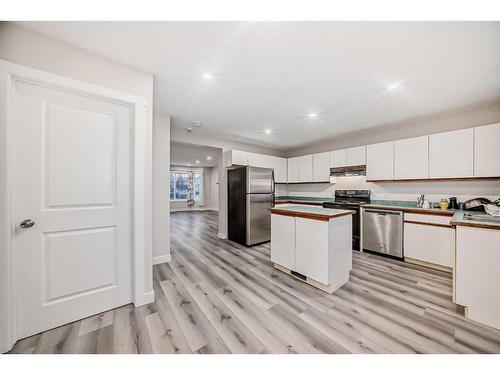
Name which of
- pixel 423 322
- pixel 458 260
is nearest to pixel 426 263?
pixel 458 260

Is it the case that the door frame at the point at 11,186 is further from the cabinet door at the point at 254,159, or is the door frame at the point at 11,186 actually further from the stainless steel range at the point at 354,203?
the stainless steel range at the point at 354,203

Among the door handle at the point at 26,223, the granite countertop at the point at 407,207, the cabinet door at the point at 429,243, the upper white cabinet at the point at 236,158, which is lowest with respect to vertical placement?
the cabinet door at the point at 429,243

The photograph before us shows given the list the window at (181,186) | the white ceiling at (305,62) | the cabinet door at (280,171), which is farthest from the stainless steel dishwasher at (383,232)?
the window at (181,186)

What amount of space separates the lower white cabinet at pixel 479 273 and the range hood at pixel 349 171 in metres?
2.31

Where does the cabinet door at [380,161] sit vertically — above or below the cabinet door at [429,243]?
above

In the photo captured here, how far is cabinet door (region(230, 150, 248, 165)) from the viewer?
415 cm

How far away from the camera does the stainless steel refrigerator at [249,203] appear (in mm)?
3891

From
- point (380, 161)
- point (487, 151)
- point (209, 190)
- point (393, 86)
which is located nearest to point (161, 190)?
point (393, 86)

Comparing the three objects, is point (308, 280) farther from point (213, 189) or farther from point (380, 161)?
point (213, 189)

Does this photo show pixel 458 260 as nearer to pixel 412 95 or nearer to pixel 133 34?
pixel 412 95

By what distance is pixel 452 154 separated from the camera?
284 centimetres

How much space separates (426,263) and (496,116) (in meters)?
2.34

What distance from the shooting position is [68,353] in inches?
50.9

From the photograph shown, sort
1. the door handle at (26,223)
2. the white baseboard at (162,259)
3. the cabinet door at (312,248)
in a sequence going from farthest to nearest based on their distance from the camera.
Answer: the white baseboard at (162,259)
the cabinet door at (312,248)
the door handle at (26,223)
